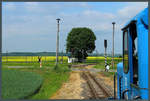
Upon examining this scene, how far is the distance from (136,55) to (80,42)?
58483mm

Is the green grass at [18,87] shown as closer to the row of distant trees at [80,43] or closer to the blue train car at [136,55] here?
the blue train car at [136,55]

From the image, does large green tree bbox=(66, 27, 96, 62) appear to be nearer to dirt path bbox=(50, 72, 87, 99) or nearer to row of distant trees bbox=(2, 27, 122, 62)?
row of distant trees bbox=(2, 27, 122, 62)

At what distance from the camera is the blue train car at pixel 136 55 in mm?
3480

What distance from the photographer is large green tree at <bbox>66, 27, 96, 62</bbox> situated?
6138 cm

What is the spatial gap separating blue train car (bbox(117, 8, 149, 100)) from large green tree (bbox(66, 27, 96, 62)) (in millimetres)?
55339

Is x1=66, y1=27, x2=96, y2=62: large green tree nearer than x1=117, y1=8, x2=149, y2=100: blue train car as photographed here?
No

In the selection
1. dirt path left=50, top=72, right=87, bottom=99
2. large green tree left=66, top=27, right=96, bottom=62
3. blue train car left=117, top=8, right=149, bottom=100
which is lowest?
dirt path left=50, top=72, right=87, bottom=99

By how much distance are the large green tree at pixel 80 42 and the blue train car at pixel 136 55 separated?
55339mm

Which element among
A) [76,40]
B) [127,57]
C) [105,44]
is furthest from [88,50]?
[127,57]

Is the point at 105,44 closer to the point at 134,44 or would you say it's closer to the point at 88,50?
the point at 134,44

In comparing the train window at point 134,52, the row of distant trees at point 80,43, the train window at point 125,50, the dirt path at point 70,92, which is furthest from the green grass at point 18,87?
the row of distant trees at point 80,43

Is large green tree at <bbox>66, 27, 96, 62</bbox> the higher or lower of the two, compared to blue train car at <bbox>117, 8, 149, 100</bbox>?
higher

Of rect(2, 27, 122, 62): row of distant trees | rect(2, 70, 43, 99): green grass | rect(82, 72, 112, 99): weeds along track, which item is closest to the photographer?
rect(2, 70, 43, 99): green grass

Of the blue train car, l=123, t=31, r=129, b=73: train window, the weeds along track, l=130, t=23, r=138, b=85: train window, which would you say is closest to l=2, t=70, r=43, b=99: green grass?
the weeds along track
